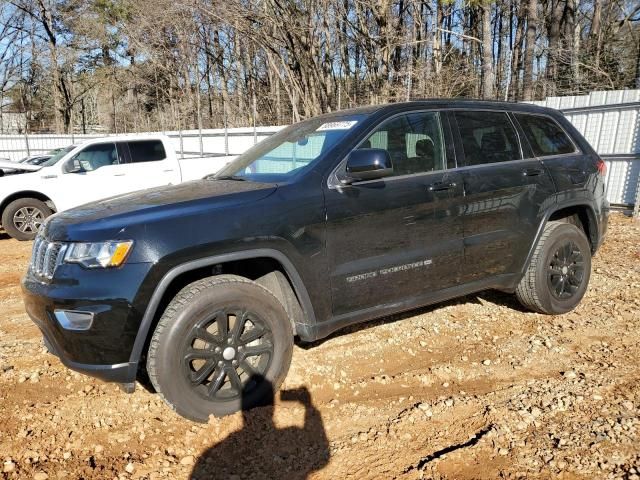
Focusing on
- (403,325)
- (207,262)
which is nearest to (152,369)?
(207,262)

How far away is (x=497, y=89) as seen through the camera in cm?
1530

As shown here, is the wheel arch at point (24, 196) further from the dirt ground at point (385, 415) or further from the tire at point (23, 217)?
the dirt ground at point (385, 415)

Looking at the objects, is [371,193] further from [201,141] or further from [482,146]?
[201,141]

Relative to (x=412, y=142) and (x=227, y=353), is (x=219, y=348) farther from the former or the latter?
(x=412, y=142)

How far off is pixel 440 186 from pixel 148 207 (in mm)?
2010

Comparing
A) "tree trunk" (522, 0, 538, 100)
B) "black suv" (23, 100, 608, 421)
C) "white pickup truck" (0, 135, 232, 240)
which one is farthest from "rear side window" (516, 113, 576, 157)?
"tree trunk" (522, 0, 538, 100)

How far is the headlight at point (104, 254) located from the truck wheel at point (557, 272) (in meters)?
3.26

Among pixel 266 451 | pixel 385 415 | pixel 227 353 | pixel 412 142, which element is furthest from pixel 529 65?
pixel 266 451

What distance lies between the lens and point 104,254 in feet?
8.69

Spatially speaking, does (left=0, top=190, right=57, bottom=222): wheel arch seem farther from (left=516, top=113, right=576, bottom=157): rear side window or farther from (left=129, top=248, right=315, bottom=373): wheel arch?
(left=516, top=113, right=576, bottom=157): rear side window

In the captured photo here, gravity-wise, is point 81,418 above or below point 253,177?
below

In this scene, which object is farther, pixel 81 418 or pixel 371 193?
pixel 371 193

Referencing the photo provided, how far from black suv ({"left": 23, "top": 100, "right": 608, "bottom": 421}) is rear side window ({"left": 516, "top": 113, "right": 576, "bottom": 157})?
1 cm

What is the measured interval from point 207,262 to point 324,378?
4.14ft
